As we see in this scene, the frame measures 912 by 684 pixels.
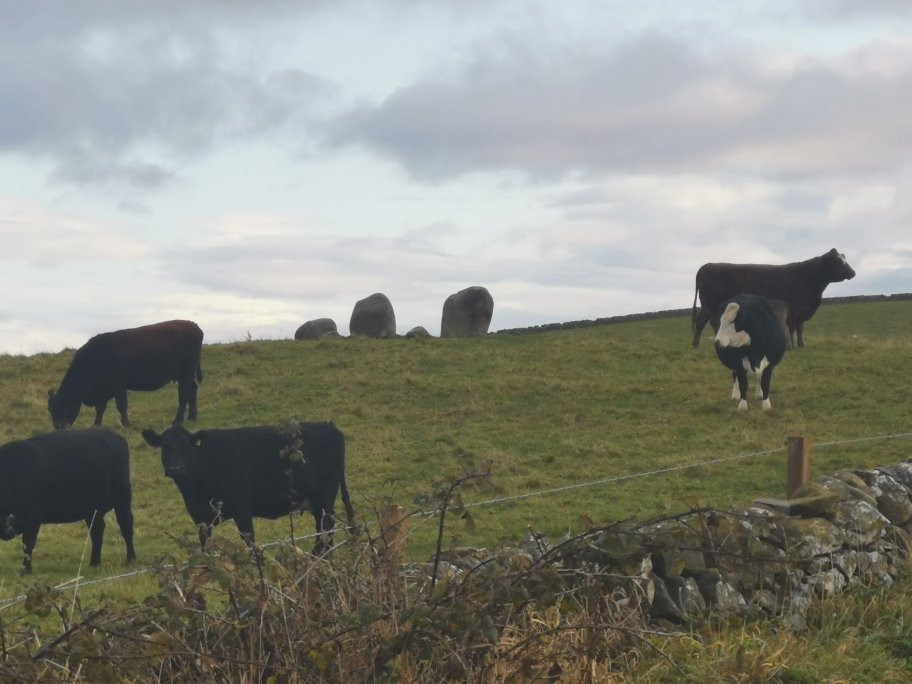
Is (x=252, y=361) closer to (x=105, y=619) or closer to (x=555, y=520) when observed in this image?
(x=555, y=520)

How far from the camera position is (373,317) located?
38062mm

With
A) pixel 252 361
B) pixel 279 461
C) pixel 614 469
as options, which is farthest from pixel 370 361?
pixel 279 461

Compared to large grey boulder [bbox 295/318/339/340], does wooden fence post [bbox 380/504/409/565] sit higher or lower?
lower

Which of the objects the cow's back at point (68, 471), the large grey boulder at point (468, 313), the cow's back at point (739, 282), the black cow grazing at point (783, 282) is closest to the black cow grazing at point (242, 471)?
the cow's back at point (68, 471)

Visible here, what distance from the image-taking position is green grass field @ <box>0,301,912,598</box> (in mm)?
14234

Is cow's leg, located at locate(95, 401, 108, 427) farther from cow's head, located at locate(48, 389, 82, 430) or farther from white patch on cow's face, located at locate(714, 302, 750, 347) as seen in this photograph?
white patch on cow's face, located at locate(714, 302, 750, 347)

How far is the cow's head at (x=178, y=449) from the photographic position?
500 inches

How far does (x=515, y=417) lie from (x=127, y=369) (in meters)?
7.85

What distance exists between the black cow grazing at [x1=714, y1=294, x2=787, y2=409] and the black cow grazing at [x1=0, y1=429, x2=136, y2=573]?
11.6 meters

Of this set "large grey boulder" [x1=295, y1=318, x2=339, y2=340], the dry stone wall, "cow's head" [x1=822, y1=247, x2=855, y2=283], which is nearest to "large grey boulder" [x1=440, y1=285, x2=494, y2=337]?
"large grey boulder" [x1=295, y1=318, x2=339, y2=340]

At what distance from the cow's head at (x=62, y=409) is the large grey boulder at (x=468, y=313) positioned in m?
16.4

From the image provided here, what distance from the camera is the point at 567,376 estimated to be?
2552cm

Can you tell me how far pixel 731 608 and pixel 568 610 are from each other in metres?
1.64

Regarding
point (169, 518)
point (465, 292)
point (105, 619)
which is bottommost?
point (169, 518)
